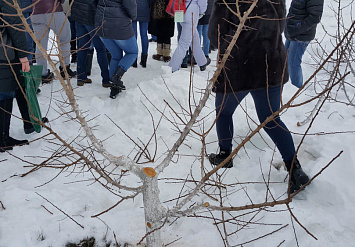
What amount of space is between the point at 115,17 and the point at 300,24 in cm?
241

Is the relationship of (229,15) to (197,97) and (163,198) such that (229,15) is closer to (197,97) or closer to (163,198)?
(163,198)

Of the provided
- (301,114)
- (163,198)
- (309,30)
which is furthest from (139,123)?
(309,30)

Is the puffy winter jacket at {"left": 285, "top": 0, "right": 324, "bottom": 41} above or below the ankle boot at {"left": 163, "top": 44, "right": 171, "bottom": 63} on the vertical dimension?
above

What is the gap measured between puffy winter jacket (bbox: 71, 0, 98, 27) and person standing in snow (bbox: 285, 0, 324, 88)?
2.63 meters

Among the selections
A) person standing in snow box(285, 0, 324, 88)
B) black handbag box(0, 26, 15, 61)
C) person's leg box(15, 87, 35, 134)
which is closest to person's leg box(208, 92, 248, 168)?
person standing in snow box(285, 0, 324, 88)

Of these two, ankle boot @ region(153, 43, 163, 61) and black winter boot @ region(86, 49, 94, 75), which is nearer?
black winter boot @ region(86, 49, 94, 75)

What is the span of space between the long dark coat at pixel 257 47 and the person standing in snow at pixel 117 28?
74.8 inches

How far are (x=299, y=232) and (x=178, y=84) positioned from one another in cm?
282

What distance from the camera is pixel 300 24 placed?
3.99 meters

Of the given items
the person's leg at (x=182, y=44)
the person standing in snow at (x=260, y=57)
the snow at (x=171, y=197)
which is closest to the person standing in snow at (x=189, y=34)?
the person's leg at (x=182, y=44)

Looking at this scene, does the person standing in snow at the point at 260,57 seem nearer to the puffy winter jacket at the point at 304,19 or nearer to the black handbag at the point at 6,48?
the puffy winter jacket at the point at 304,19

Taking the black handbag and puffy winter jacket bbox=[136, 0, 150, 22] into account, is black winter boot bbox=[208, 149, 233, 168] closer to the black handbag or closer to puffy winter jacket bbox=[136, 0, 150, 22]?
the black handbag

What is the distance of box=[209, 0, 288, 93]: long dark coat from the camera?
230 cm

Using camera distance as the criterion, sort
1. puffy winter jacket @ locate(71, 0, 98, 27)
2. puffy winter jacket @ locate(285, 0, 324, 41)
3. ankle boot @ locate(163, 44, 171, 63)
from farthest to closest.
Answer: ankle boot @ locate(163, 44, 171, 63)
puffy winter jacket @ locate(71, 0, 98, 27)
puffy winter jacket @ locate(285, 0, 324, 41)
